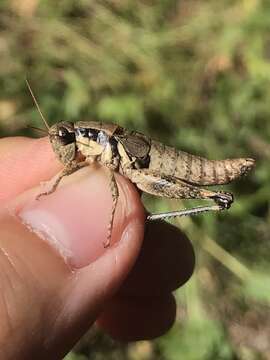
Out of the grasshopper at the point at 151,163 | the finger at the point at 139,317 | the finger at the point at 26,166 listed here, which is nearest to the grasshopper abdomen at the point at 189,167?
the grasshopper at the point at 151,163

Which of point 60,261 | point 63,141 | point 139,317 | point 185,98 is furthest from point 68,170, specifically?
point 185,98

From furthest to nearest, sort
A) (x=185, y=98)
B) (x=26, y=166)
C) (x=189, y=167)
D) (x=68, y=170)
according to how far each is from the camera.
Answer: (x=185, y=98) < (x=26, y=166) < (x=189, y=167) < (x=68, y=170)

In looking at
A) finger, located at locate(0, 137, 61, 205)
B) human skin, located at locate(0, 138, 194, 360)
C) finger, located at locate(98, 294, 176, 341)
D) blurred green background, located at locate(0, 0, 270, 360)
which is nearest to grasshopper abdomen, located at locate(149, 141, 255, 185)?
human skin, located at locate(0, 138, 194, 360)

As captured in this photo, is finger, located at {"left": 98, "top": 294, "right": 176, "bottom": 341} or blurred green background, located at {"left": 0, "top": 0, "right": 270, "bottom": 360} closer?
finger, located at {"left": 98, "top": 294, "right": 176, "bottom": 341}

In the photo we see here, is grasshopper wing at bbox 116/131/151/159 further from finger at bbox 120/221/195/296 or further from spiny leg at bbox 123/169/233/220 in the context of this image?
finger at bbox 120/221/195/296

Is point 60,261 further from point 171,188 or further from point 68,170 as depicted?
point 171,188

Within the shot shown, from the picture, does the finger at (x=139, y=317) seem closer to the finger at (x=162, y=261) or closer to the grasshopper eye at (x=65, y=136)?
the finger at (x=162, y=261)
